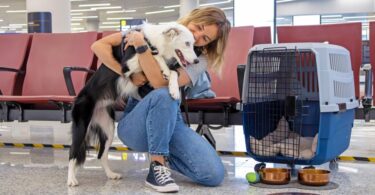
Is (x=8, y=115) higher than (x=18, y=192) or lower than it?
higher

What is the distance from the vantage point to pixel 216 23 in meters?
2.48

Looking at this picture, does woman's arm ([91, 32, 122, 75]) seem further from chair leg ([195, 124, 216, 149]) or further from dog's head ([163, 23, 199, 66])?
chair leg ([195, 124, 216, 149])

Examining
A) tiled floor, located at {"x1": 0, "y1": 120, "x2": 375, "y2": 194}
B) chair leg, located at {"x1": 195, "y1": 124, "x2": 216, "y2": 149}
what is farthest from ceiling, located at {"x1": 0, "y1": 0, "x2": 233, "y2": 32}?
chair leg, located at {"x1": 195, "y1": 124, "x2": 216, "y2": 149}

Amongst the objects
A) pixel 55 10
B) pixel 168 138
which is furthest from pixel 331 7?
pixel 168 138

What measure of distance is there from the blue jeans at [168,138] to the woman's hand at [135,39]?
27 centimetres

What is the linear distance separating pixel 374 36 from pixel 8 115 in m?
2.71

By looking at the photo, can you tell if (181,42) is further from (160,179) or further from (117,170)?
(117,170)

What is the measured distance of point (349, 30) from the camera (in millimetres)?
3473

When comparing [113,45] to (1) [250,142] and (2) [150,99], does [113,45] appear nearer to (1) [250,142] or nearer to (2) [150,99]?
(2) [150,99]

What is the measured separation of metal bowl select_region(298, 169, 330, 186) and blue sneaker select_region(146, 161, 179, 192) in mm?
674

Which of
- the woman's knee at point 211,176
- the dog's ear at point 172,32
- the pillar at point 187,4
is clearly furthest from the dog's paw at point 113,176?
the pillar at point 187,4

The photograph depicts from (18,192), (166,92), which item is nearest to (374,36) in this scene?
(166,92)

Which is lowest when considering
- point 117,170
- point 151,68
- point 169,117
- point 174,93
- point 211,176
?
point 117,170

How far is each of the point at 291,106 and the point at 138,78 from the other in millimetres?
814
